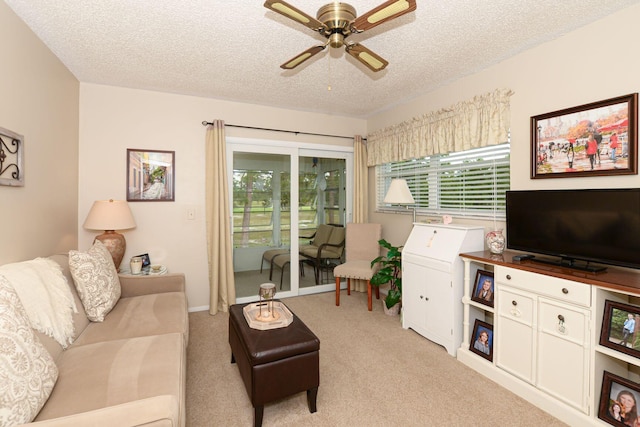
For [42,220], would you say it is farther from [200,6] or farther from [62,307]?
[200,6]

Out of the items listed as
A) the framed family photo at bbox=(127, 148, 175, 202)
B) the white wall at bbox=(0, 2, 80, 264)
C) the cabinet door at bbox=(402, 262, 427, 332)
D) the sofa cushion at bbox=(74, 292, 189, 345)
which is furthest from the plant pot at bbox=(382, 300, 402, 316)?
the white wall at bbox=(0, 2, 80, 264)

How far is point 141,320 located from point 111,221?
4.11 ft

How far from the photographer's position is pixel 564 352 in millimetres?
1956

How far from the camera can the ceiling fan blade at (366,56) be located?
6.29ft

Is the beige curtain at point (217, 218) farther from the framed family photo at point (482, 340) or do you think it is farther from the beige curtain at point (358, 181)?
the framed family photo at point (482, 340)

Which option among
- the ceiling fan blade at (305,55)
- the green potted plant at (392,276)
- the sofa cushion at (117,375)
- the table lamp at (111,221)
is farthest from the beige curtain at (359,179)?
the sofa cushion at (117,375)

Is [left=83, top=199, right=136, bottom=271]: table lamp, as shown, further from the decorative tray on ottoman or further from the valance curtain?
the valance curtain

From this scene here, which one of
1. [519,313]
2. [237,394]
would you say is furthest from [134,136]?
[519,313]

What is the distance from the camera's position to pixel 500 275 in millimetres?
2355

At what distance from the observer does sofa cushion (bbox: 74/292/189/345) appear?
2051 mm

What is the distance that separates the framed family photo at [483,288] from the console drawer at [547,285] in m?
0.14

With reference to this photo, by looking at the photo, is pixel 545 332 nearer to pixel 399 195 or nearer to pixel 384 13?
pixel 399 195

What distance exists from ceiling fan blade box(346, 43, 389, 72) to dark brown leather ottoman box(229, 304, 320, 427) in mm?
1838

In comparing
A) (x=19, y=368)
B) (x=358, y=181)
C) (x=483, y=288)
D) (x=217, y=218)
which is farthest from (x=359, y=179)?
(x=19, y=368)
